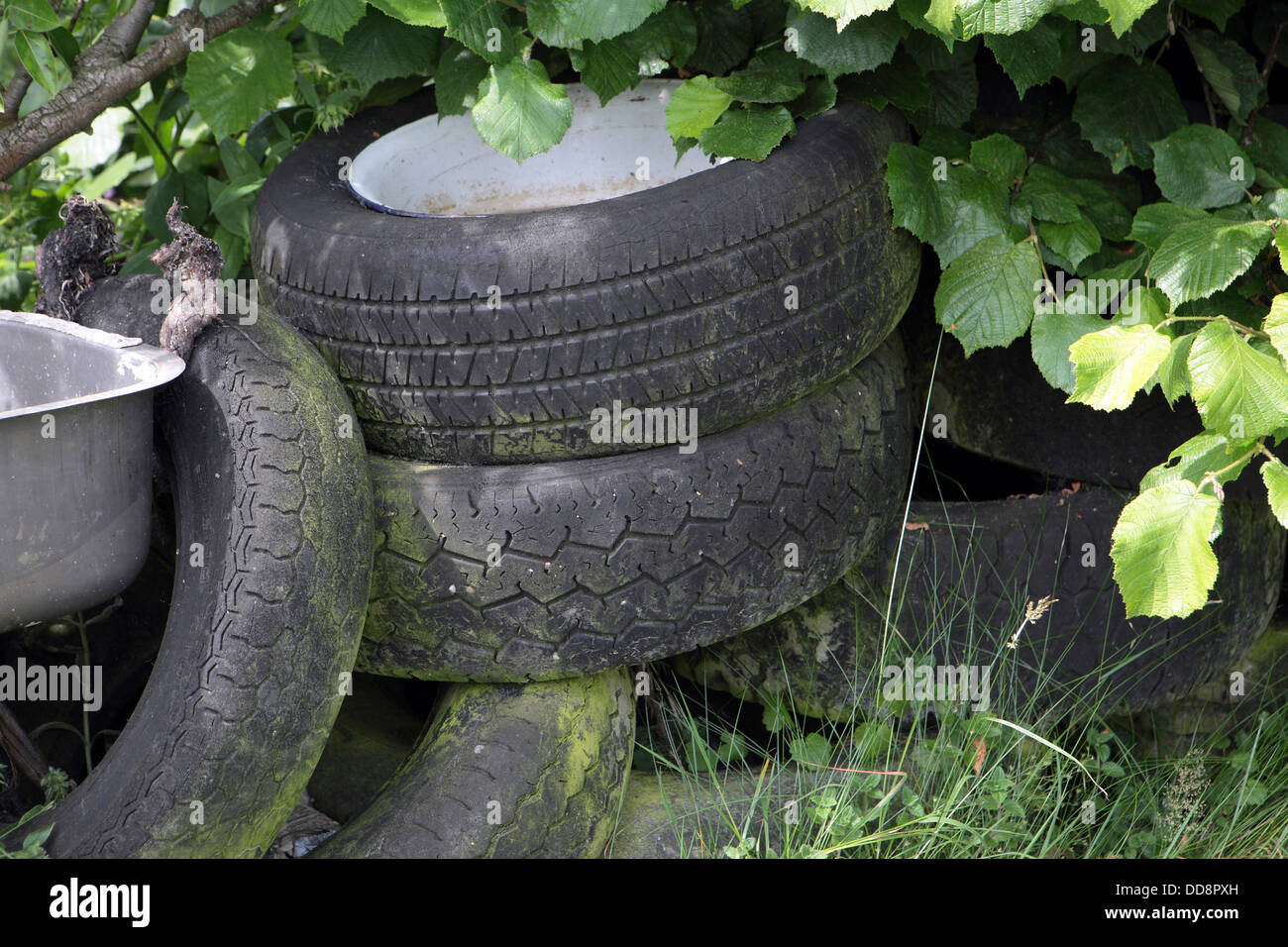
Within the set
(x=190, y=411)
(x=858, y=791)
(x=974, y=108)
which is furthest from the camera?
(x=974, y=108)

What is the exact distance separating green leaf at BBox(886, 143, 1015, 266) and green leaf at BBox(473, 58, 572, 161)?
577 mm

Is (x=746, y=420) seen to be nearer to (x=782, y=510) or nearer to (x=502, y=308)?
(x=782, y=510)

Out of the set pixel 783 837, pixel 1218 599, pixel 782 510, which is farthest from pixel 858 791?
pixel 1218 599

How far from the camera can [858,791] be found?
6.40ft

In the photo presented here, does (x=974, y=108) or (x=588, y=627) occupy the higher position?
(x=974, y=108)

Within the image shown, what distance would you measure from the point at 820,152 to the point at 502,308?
0.62 m

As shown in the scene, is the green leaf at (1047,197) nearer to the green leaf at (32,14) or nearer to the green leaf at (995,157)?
the green leaf at (995,157)

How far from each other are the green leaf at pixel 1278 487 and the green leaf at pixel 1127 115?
780 millimetres

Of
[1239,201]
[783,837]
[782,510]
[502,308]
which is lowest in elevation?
[783,837]

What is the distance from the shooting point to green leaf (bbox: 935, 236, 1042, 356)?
2.03m

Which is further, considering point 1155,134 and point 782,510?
point 1155,134

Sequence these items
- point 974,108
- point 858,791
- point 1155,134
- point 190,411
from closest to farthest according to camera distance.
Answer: point 190,411 < point 858,791 < point 1155,134 < point 974,108

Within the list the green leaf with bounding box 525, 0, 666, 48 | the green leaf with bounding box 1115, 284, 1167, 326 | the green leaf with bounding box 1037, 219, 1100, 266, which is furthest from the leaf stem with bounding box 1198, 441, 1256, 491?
the green leaf with bounding box 525, 0, 666, 48

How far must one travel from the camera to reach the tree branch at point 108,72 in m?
2.22
